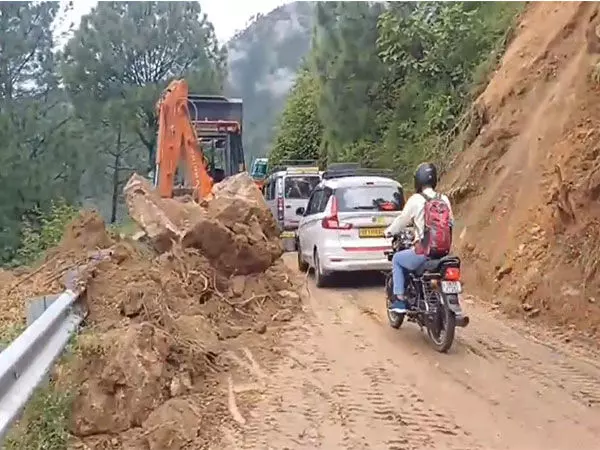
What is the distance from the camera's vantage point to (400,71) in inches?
1001

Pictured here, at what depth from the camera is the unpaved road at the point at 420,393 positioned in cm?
577

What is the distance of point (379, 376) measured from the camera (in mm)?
7441

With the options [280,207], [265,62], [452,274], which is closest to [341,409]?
[452,274]

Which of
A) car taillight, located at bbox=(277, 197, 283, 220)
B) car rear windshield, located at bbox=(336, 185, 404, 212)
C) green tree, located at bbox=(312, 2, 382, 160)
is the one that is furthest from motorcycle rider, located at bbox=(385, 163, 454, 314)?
green tree, located at bbox=(312, 2, 382, 160)

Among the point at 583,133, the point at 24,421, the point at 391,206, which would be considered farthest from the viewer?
the point at 391,206

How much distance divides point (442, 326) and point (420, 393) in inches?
68.3

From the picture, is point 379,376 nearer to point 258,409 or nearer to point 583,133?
point 258,409

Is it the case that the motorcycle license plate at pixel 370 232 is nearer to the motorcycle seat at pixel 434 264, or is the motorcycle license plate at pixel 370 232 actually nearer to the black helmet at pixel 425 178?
the black helmet at pixel 425 178

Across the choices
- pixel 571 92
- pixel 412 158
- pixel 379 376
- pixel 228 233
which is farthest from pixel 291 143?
pixel 379 376

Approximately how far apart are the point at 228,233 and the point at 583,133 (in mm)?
5209

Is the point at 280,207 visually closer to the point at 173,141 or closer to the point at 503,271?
the point at 173,141

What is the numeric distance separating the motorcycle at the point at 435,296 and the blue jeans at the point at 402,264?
0.22 ft

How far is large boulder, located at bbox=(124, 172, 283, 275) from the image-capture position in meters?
10.3

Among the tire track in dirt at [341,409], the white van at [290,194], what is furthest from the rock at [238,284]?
the white van at [290,194]
